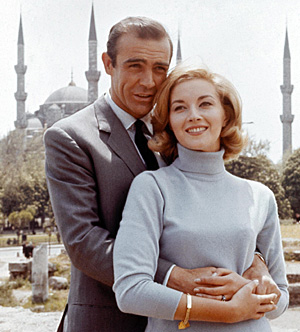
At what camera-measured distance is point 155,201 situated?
1.51 meters

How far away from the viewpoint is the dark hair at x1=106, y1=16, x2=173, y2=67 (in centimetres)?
181

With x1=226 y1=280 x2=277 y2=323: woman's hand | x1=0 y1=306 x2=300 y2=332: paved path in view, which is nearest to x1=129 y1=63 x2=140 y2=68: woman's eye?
x1=226 y1=280 x2=277 y2=323: woman's hand

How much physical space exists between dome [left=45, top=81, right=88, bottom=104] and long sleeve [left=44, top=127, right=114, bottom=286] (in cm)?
4846

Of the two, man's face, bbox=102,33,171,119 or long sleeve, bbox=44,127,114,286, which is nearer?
long sleeve, bbox=44,127,114,286

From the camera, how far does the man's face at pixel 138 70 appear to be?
181 cm

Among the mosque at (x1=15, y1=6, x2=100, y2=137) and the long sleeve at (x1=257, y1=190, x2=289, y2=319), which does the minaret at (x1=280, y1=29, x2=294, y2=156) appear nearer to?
the mosque at (x1=15, y1=6, x2=100, y2=137)

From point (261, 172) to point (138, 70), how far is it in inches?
847

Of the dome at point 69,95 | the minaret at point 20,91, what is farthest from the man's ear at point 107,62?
the dome at point 69,95

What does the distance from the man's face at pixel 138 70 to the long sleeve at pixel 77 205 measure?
298 millimetres

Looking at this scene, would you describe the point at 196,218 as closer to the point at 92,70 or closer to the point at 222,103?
the point at 222,103

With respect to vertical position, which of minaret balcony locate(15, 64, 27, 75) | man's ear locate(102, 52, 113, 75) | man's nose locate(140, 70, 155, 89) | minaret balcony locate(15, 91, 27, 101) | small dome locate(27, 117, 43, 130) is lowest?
man's nose locate(140, 70, 155, 89)

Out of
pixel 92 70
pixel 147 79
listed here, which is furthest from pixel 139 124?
pixel 92 70

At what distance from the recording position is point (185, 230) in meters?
1.49

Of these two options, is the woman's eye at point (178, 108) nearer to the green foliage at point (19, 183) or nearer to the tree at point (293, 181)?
the green foliage at point (19, 183)
